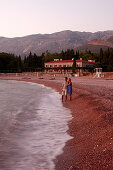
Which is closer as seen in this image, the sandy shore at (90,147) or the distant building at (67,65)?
the sandy shore at (90,147)

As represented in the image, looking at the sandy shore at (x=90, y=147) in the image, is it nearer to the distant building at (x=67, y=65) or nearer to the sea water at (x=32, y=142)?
the sea water at (x=32, y=142)

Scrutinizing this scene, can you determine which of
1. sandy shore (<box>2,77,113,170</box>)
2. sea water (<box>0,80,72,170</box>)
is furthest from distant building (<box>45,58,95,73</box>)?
sandy shore (<box>2,77,113,170</box>)

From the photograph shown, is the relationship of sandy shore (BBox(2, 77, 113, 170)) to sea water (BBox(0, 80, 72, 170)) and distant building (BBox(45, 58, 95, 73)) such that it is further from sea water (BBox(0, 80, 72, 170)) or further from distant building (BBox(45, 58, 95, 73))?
distant building (BBox(45, 58, 95, 73))

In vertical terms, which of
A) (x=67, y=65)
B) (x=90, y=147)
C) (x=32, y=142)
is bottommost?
(x=32, y=142)

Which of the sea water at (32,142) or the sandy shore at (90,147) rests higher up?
the sandy shore at (90,147)

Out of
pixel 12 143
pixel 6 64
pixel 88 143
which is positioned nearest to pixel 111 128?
pixel 88 143

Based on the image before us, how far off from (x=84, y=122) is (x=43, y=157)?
4.69 m

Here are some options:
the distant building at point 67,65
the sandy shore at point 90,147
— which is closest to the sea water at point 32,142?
the sandy shore at point 90,147

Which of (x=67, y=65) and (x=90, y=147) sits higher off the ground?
(x=67, y=65)

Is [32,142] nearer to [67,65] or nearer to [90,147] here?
[90,147]

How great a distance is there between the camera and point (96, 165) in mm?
6066

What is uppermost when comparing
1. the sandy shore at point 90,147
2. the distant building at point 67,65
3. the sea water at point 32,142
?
the distant building at point 67,65

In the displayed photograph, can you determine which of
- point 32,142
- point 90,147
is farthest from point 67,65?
point 90,147

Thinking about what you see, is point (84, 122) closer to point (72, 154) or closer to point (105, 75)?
point (72, 154)
